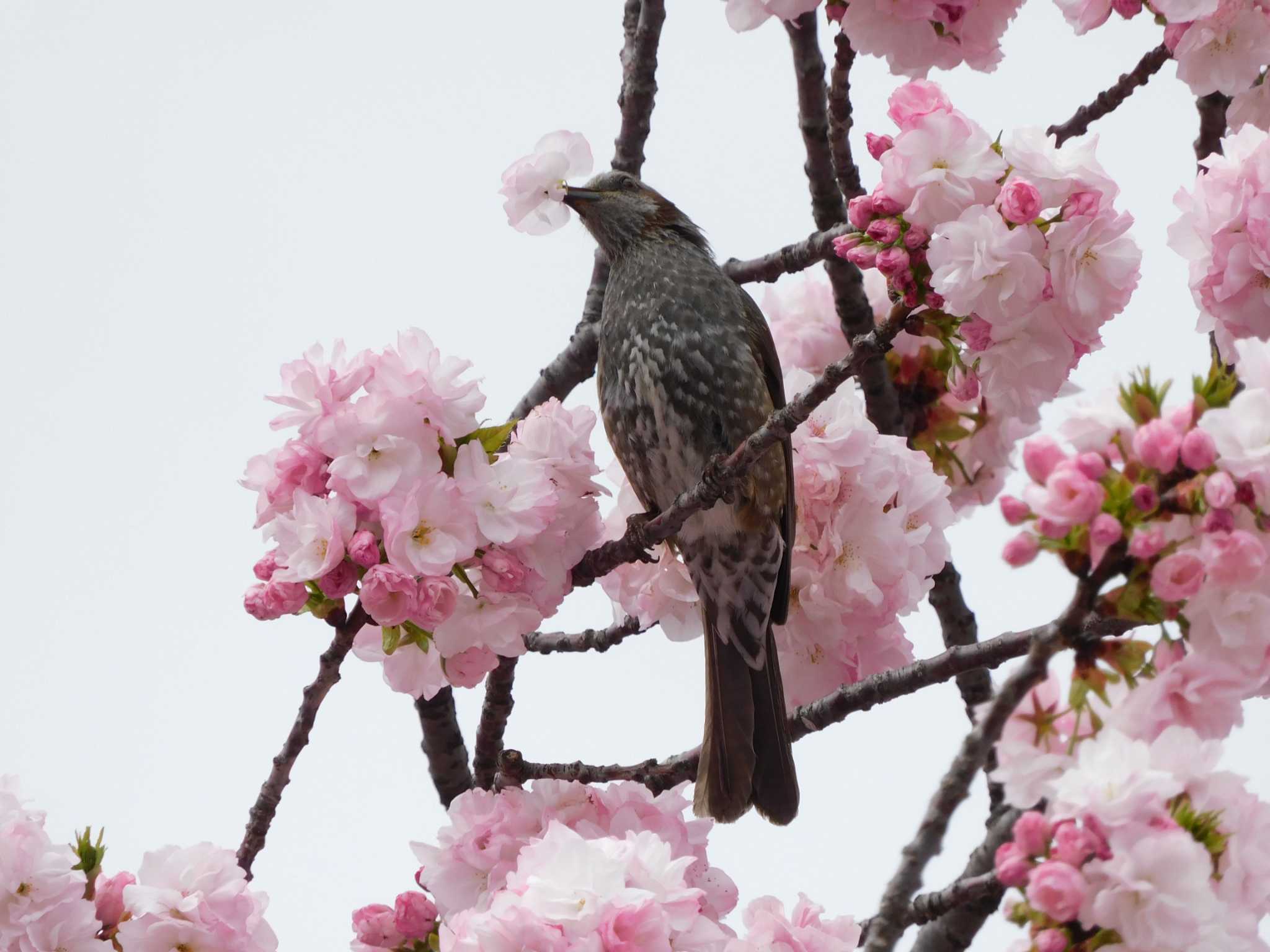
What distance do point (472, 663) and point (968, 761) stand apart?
118cm

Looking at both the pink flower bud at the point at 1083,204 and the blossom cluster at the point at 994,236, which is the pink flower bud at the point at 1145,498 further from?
the pink flower bud at the point at 1083,204

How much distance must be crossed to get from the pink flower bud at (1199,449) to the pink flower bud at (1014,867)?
414 millimetres

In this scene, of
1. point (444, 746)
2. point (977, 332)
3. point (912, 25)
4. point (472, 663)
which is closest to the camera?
point (977, 332)

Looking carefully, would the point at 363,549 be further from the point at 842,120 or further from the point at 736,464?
the point at 842,120

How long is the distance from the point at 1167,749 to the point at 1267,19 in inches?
62.7

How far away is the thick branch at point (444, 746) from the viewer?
320 centimetres

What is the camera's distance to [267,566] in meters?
2.25

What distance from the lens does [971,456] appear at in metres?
3.66

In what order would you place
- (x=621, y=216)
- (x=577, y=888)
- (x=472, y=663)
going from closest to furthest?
(x=577, y=888)
(x=472, y=663)
(x=621, y=216)

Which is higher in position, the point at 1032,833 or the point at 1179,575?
the point at 1179,575

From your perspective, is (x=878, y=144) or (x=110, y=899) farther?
(x=110, y=899)

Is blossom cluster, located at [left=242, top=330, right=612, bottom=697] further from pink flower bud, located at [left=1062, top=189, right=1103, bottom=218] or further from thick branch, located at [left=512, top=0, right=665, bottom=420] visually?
thick branch, located at [left=512, top=0, right=665, bottom=420]

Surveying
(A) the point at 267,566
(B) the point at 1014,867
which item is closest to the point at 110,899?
(A) the point at 267,566

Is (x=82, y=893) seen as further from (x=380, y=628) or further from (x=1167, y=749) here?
(x=1167, y=749)
